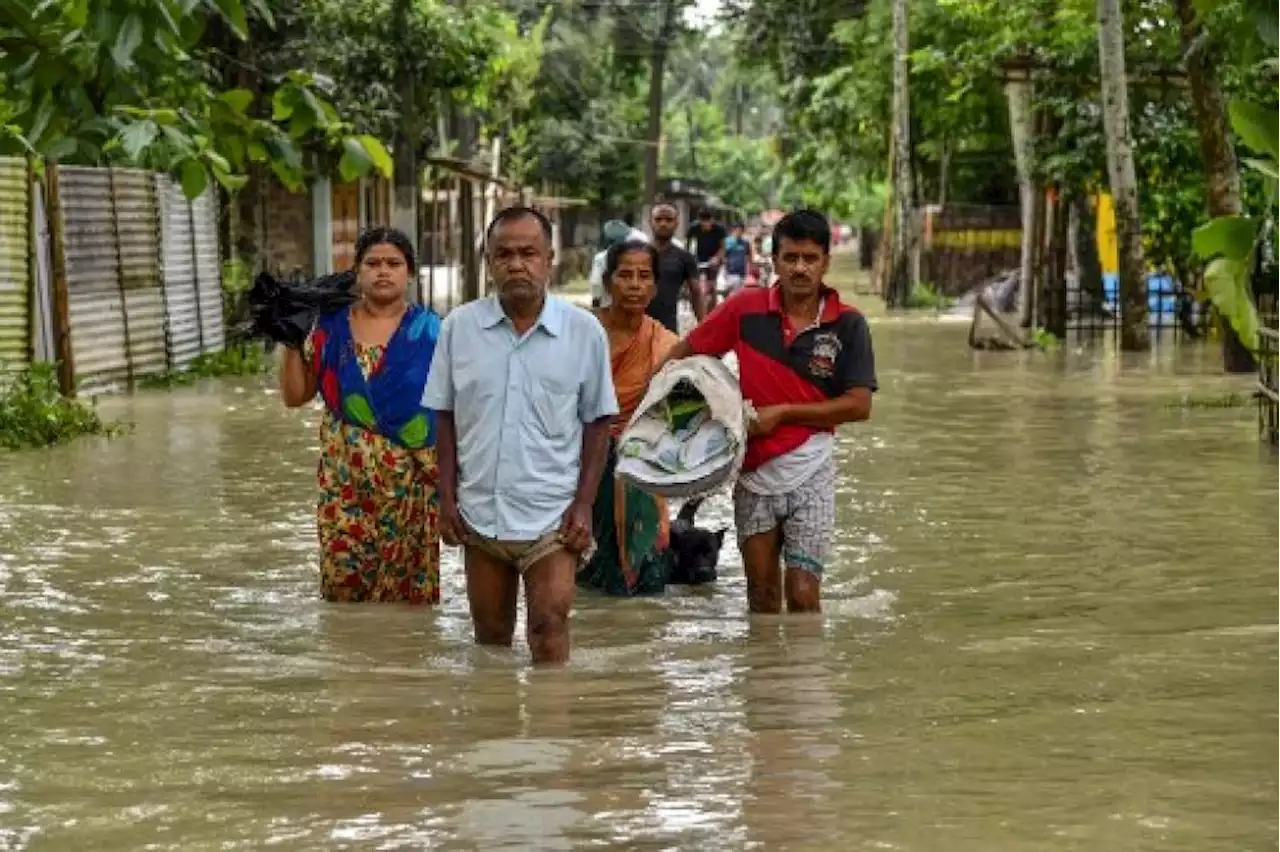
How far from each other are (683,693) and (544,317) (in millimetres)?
1166

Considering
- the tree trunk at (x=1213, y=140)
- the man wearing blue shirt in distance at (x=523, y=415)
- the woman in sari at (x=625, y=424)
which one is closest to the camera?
the man wearing blue shirt in distance at (x=523, y=415)

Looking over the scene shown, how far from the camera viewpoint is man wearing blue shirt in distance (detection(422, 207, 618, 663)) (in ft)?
24.0

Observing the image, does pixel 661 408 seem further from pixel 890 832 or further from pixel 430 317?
pixel 890 832

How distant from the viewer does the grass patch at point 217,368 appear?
2193 cm

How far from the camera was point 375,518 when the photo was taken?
8820mm

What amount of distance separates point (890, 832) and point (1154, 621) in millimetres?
3632

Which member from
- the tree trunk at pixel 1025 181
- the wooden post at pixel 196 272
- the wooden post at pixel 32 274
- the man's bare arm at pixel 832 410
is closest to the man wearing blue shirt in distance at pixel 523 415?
the man's bare arm at pixel 832 410

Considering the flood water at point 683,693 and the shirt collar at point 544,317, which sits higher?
the shirt collar at point 544,317

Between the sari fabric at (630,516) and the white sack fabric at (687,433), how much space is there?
1126mm

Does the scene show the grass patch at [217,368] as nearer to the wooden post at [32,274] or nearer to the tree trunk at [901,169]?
the wooden post at [32,274]

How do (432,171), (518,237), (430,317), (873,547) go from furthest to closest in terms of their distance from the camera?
(432,171)
(873,547)
(430,317)
(518,237)

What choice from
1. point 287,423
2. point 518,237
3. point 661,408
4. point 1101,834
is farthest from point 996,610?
point 287,423

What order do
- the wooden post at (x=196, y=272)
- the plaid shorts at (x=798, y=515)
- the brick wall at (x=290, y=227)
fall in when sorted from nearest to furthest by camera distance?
the plaid shorts at (x=798, y=515) → the wooden post at (x=196, y=272) → the brick wall at (x=290, y=227)

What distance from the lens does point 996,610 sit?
31.1ft
